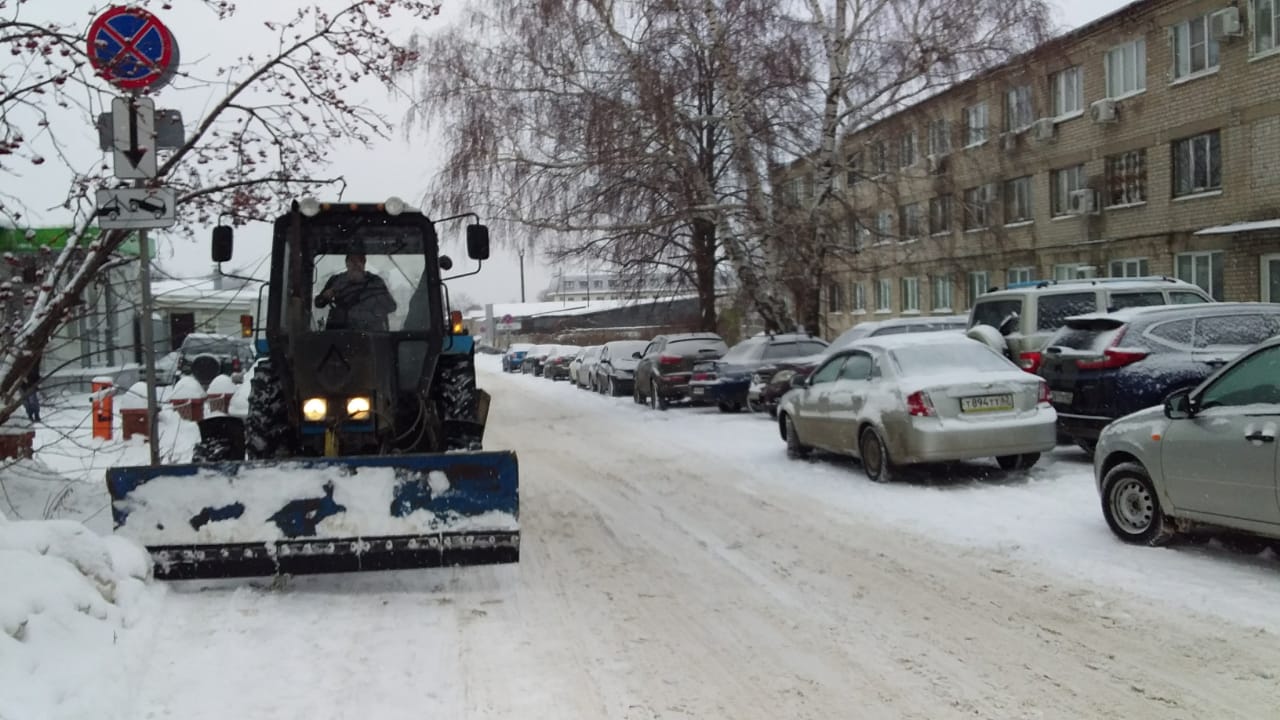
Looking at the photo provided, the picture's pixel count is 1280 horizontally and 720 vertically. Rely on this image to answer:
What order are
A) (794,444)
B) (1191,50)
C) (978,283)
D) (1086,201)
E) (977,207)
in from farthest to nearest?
1. (978,283)
2. (1086,201)
3. (977,207)
4. (1191,50)
5. (794,444)

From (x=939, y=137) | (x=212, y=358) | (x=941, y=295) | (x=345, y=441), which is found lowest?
(x=345, y=441)

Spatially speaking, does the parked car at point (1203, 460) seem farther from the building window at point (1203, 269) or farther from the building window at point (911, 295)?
the building window at point (911, 295)

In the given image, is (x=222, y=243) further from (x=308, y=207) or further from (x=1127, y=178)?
(x=1127, y=178)

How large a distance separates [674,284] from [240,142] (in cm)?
2116

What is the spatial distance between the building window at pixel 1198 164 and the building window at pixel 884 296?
1767cm

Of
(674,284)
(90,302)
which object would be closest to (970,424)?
(90,302)

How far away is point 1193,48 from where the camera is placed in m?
27.0

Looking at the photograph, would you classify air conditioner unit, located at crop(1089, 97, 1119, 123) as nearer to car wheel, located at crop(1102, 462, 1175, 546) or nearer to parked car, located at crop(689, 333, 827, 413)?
parked car, located at crop(689, 333, 827, 413)

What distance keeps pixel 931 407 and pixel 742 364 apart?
34.2ft

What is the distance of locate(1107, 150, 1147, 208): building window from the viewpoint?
29.1 metres

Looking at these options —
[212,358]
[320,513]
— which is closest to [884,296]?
[212,358]

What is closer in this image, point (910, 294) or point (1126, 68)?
point (1126, 68)

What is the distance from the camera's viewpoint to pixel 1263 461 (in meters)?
6.38

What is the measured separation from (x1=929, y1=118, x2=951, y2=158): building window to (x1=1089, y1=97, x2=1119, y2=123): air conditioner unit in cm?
688
